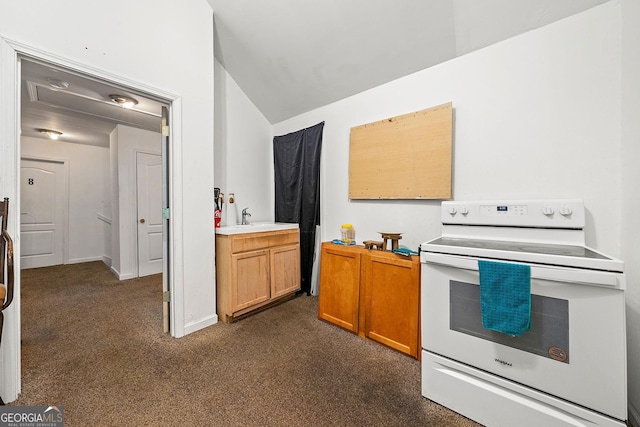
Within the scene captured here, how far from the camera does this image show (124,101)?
8.75 feet

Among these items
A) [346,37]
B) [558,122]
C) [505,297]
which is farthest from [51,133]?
[558,122]

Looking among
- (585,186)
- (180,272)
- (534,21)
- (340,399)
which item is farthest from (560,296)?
(180,272)

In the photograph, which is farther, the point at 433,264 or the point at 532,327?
the point at 433,264

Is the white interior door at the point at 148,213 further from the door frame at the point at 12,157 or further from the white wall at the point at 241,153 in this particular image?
the door frame at the point at 12,157

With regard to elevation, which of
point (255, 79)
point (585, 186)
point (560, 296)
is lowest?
point (560, 296)

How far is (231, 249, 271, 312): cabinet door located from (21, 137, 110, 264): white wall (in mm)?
4069

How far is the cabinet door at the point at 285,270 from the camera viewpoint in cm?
269

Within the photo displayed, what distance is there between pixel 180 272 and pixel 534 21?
10.4 ft

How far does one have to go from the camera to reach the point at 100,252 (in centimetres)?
507

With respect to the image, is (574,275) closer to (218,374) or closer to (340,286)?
(340,286)

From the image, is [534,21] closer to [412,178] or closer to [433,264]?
[412,178]

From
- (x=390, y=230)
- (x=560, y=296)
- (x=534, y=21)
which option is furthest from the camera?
(x=390, y=230)

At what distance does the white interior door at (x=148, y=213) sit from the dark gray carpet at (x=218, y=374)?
1.47 m

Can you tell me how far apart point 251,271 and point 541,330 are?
214 cm
